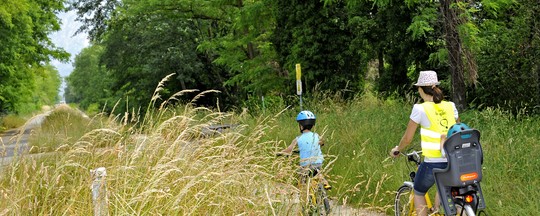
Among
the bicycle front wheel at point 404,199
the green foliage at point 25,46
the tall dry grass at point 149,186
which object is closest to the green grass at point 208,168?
the tall dry grass at point 149,186

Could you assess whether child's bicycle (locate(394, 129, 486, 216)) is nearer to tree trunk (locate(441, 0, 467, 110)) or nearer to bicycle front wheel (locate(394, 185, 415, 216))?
bicycle front wheel (locate(394, 185, 415, 216))

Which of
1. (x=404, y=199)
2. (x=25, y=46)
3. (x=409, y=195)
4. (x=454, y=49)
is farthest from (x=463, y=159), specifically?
(x=25, y=46)

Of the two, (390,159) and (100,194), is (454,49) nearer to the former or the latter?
(390,159)

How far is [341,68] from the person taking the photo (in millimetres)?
19547

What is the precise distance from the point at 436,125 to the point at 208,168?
1.98 metres

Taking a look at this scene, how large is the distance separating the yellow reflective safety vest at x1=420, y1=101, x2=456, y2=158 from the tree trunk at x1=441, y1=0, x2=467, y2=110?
658 cm

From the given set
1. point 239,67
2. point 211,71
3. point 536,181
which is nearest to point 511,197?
point 536,181

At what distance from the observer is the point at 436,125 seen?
465 centimetres

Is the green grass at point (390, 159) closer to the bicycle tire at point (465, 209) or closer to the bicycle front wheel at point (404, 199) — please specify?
the bicycle front wheel at point (404, 199)

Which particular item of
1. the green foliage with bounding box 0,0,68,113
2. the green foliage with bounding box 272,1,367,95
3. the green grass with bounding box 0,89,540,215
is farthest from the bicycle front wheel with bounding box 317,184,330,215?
the green foliage with bounding box 0,0,68,113

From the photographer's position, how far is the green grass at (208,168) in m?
3.79

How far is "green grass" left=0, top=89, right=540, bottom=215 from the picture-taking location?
3789 mm

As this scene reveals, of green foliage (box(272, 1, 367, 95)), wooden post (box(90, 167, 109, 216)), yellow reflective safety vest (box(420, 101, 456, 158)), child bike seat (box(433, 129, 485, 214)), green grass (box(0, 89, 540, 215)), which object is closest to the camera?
wooden post (box(90, 167, 109, 216))

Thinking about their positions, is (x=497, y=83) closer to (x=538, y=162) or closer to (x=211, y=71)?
(x=538, y=162)
